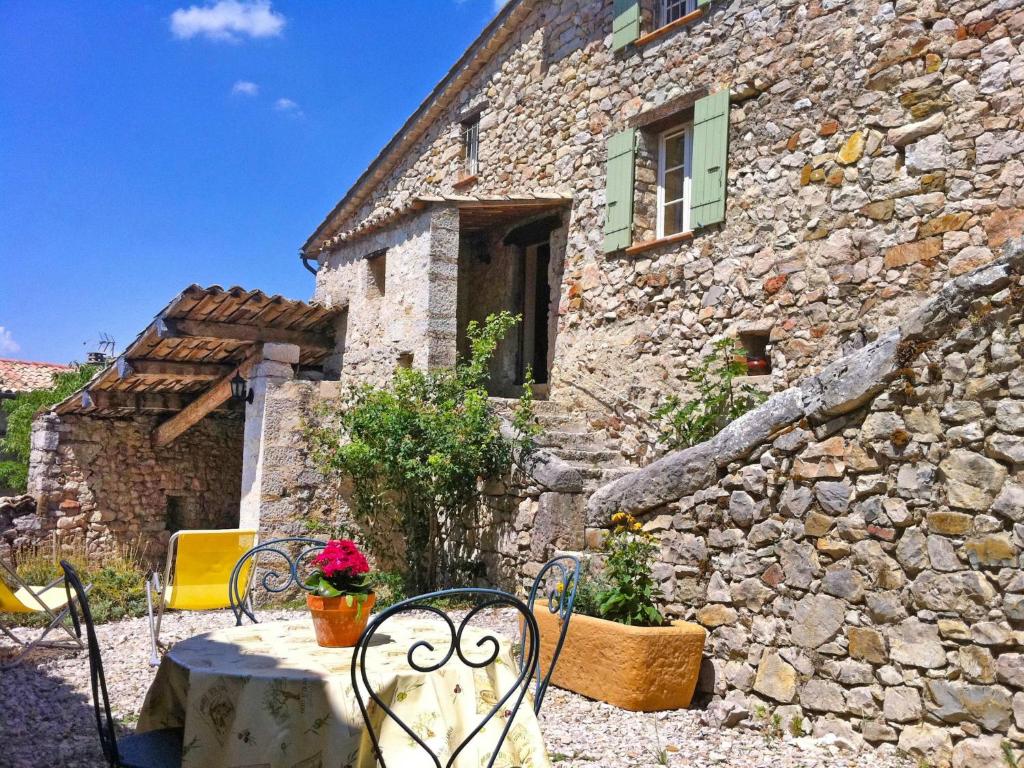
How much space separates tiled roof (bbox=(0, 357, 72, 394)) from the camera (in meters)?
15.9

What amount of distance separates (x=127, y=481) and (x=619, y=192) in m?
7.78

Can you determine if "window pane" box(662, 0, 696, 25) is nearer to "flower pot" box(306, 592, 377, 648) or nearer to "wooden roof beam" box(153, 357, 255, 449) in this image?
"wooden roof beam" box(153, 357, 255, 449)

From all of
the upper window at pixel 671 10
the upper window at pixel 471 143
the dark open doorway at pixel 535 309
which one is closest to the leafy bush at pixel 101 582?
the dark open doorway at pixel 535 309

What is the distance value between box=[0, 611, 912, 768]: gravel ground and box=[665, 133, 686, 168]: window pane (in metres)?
5.35

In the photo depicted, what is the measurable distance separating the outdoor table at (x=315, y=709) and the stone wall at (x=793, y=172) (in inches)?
180

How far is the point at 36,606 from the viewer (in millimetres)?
6062

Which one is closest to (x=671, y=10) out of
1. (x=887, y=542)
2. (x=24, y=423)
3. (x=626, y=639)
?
(x=887, y=542)

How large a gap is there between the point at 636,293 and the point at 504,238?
2562 millimetres

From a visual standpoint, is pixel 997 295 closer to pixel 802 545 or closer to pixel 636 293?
pixel 802 545

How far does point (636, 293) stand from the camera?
7.99 m

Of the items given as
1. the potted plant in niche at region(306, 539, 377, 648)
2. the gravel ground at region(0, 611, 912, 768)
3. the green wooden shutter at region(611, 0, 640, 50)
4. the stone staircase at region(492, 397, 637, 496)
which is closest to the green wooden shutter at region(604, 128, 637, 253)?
the green wooden shutter at region(611, 0, 640, 50)

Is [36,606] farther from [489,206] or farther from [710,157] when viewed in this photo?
[710,157]

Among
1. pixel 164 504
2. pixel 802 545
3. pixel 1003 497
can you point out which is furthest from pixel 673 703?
pixel 164 504

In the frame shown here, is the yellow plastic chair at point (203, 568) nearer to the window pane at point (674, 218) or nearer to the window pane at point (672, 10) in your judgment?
the window pane at point (674, 218)
